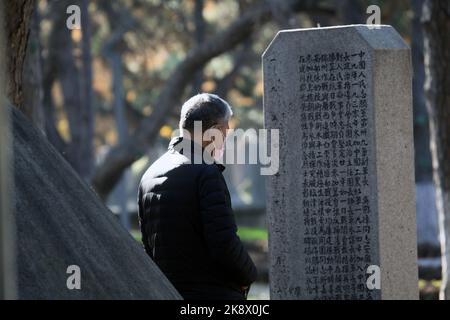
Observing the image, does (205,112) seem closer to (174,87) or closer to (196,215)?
(196,215)

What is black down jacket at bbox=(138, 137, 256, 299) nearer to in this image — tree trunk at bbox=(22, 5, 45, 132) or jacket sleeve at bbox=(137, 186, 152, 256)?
jacket sleeve at bbox=(137, 186, 152, 256)

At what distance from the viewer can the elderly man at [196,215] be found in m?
5.92

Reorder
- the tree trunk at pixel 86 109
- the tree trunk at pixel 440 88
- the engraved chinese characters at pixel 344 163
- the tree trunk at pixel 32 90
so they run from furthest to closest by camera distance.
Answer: the tree trunk at pixel 86 109, the tree trunk at pixel 440 88, the tree trunk at pixel 32 90, the engraved chinese characters at pixel 344 163

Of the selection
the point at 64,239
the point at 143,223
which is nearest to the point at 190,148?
the point at 143,223

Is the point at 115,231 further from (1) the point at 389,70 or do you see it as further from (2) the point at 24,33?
(2) the point at 24,33

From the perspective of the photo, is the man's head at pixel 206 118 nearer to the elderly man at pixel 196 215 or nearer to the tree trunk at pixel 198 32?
the elderly man at pixel 196 215

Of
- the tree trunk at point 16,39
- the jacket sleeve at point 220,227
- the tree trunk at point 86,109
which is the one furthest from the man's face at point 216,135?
the tree trunk at point 86,109

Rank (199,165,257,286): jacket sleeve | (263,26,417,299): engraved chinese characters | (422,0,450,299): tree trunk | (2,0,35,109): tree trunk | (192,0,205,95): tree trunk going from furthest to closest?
1. (192,0,205,95): tree trunk
2. (422,0,450,299): tree trunk
3. (2,0,35,109): tree trunk
4. (263,26,417,299): engraved chinese characters
5. (199,165,257,286): jacket sleeve

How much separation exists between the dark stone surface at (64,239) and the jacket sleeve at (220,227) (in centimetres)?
35

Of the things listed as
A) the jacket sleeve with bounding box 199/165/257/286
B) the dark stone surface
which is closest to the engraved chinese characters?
the jacket sleeve with bounding box 199/165/257/286

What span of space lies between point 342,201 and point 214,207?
1471 mm

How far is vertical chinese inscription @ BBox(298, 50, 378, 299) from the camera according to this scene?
7.10m

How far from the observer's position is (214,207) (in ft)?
19.4

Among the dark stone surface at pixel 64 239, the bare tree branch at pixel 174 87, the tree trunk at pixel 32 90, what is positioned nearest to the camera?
the dark stone surface at pixel 64 239
